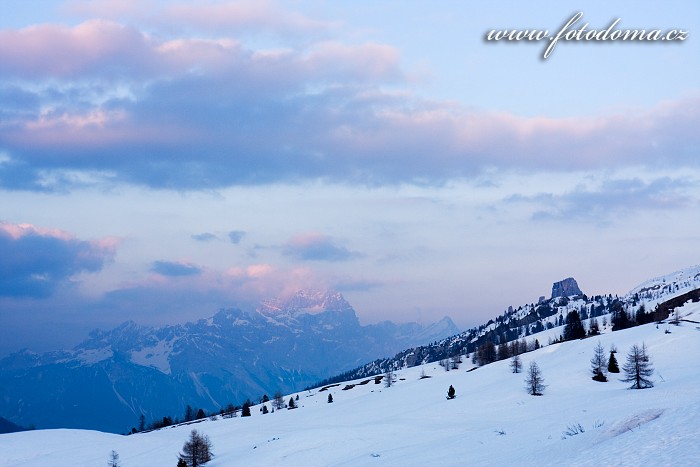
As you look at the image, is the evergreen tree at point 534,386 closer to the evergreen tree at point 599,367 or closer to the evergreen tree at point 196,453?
the evergreen tree at point 599,367

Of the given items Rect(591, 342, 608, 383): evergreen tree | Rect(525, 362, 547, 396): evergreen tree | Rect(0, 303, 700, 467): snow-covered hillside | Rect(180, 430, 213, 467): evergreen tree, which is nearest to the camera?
Rect(0, 303, 700, 467): snow-covered hillside

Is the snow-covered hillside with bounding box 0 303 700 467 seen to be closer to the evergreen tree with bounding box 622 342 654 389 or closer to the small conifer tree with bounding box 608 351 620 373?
the evergreen tree with bounding box 622 342 654 389

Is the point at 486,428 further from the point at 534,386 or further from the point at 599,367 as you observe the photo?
the point at 599,367

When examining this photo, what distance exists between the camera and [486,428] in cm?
4597

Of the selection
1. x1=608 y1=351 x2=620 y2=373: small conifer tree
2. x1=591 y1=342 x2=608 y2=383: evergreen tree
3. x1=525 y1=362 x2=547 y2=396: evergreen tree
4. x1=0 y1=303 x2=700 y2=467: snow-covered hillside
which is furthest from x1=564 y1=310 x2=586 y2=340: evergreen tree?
x1=525 y1=362 x2=547 y2=396: evergreen tree

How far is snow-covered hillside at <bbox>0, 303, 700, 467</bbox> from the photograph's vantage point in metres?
18.7

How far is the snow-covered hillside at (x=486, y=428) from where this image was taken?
1867 cm

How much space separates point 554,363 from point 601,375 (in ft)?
75.4

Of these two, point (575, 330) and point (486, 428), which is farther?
point (575, 330)

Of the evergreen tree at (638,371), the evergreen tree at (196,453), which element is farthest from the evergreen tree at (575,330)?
the evergreen tree at (196,453)

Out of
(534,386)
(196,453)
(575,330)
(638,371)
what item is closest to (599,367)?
(534,386)

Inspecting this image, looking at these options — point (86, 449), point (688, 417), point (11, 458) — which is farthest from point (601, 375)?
point (11, 458)

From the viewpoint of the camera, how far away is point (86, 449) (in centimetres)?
8644

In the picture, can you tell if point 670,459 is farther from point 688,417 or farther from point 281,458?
point 281,458
